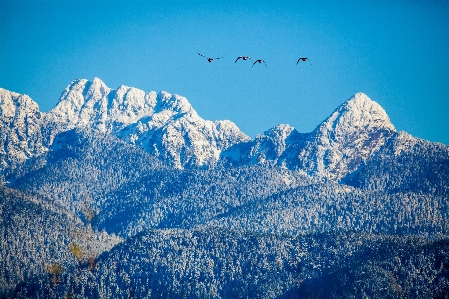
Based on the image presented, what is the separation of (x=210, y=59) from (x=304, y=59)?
51.4 ft

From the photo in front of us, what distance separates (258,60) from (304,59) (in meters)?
7.50

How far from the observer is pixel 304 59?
134250 mm

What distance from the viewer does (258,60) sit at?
5241 inches

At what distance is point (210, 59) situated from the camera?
138m

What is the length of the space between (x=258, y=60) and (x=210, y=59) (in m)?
9.36
